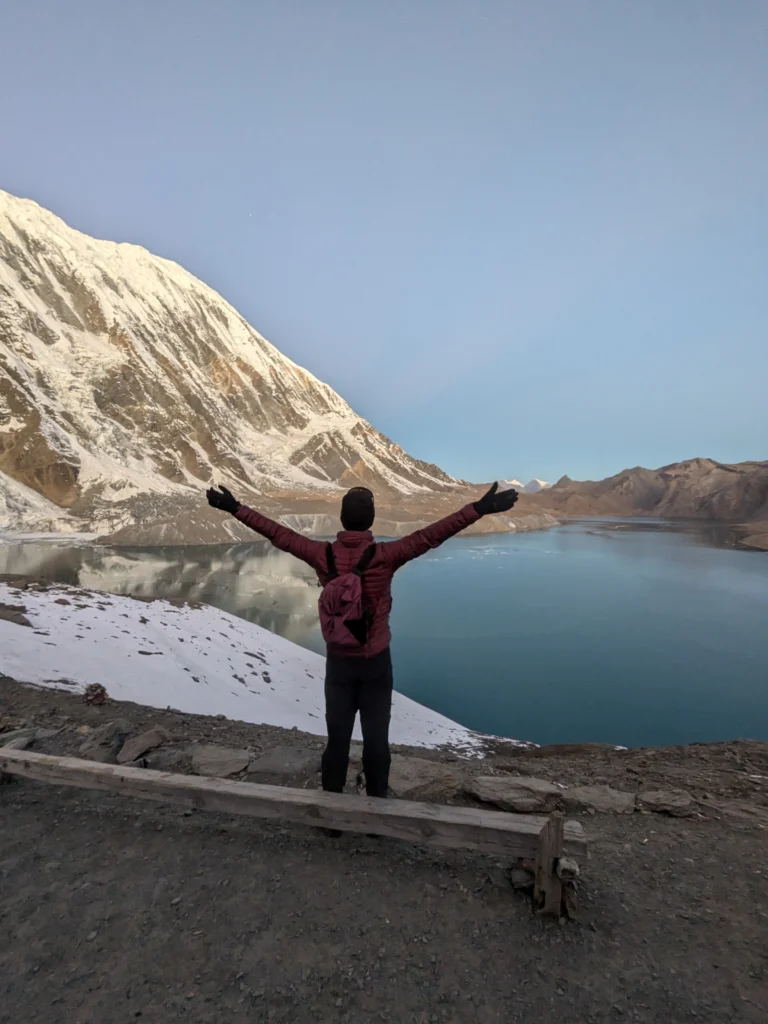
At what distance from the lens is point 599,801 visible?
4.19 meters

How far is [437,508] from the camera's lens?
102 meters

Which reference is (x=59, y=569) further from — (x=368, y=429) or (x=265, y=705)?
(x=368, y=429)

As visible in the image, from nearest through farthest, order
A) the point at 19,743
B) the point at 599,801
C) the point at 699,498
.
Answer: the point at 599,801
the point at 19,743
the point at 699,498

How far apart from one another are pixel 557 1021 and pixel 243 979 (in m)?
1.34

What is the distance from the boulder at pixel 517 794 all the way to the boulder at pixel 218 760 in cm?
206

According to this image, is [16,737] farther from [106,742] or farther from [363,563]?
[363,563]

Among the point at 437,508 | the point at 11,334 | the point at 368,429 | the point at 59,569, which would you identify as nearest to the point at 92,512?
the point at 59,569

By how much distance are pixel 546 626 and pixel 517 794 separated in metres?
29.5

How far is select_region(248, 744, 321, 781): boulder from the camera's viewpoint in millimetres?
4426

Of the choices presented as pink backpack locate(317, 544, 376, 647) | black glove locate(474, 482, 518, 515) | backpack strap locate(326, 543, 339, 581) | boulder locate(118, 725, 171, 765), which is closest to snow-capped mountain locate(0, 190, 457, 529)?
boulder locate(118, 725, 171, 765)

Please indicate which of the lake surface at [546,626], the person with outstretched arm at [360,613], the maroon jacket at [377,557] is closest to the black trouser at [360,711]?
the person with outstretched arm at [360,613]

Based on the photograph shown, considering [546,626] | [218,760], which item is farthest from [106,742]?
[546,626]

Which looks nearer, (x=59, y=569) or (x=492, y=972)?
(x=492, y=972)

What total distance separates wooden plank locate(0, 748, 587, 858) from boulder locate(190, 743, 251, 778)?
915 millimetres
